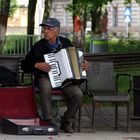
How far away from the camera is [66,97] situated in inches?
336

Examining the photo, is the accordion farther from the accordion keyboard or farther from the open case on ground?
the open case on ground

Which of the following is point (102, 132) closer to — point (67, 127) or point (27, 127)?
point (67, 127)

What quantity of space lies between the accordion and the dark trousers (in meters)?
0.09

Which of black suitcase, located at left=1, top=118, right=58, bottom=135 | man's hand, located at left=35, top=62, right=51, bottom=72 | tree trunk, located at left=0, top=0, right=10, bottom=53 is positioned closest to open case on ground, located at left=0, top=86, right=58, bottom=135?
black suitcase, located at left=1, top=118, right=58, bottom=135

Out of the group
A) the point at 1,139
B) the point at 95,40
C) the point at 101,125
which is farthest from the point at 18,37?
the point at 1,139

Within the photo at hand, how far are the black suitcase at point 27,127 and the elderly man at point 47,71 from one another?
0.17m

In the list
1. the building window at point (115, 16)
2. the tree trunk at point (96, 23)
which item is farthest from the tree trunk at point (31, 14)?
the building window at point (115, 16)

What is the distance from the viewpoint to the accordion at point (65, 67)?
8.34 m

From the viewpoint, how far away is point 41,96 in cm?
838

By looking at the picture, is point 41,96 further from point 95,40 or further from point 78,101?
point 95,40

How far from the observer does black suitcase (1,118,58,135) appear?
320 inches

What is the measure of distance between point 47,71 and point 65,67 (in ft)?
0.86

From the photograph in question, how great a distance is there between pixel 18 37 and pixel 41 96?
1397 centimetres

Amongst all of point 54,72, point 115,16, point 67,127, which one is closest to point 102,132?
point 67,127
